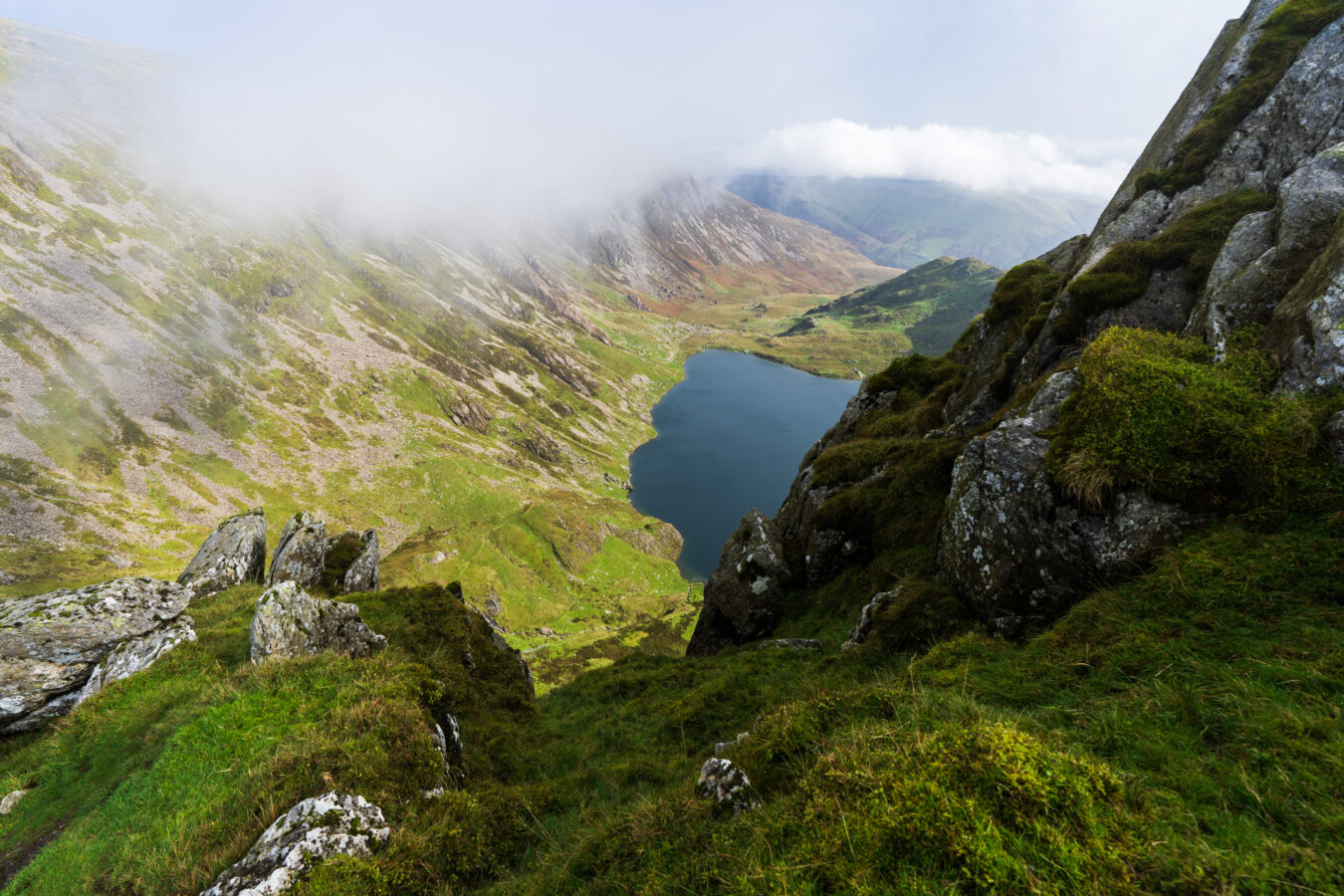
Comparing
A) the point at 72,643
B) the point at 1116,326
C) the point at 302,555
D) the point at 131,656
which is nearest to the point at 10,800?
the point at 131,656

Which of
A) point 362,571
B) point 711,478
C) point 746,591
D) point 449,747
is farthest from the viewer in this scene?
point 711,478

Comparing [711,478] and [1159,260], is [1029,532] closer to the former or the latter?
[1159,260]

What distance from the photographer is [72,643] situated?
1945 cm


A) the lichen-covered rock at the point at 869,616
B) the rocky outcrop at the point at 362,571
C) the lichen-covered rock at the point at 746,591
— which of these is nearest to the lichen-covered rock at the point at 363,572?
the rocky outcrop at the point at 362,571

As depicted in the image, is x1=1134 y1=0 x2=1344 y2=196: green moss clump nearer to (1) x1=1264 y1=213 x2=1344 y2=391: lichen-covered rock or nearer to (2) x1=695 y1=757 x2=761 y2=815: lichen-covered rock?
(1) x1=1264 y1=213 x2=1344 y2=391: lichen-covered rock

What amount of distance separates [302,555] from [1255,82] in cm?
5363

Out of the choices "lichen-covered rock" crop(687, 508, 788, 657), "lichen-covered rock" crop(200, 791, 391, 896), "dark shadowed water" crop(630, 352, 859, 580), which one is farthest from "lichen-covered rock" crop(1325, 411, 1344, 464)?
"dark shadowed water" crop(630, 352, 859, 580)

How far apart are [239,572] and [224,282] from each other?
572 ft

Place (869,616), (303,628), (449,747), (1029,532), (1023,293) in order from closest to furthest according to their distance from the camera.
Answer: (1029,532) < (449,747) < (303,628) < (869,616) < (1023,293)

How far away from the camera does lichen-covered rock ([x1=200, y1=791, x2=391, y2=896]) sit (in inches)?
295

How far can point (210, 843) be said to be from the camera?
847cm

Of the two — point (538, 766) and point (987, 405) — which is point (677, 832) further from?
point (987, 405)

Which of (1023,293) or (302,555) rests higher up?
(1023,293)

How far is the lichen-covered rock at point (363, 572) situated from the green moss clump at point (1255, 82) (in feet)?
158
